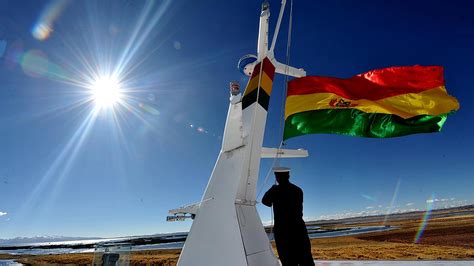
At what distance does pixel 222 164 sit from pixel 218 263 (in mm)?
1712

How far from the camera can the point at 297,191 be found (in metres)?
4.93

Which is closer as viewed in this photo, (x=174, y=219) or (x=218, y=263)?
(x=218, y=263)

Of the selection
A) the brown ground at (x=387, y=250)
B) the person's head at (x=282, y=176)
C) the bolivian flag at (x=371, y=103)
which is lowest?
the brown ground at (x=387, y=250)

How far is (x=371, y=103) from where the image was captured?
7551 mm

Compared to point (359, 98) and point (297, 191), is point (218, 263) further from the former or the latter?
point (359, 98)

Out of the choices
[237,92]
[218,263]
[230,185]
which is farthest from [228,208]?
[237,92]

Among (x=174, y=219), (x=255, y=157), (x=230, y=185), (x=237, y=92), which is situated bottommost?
(x=174, y=219)

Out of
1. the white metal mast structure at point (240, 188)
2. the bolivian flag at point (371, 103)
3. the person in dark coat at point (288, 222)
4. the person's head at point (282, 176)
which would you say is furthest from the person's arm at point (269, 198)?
the bolivian flag at point (371, 103)

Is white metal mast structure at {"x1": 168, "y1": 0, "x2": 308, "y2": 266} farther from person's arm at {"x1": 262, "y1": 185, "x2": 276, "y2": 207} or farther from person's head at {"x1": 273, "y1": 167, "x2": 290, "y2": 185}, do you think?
person's head at {"x1": 273, "y1": 167, "x2": 290, "y2": 185}

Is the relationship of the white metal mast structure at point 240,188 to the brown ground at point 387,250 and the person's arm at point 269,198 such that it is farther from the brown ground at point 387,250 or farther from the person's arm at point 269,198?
the brown ground at point 387,250

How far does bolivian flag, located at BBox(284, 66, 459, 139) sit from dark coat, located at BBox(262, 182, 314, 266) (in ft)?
9.00

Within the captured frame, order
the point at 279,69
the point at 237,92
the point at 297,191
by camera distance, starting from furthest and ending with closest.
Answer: the point at 279,69, the point at 237,92, the point at 297,191

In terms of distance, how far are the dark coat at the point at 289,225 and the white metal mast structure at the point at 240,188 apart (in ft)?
1.97

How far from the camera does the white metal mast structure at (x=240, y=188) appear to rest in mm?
5129
